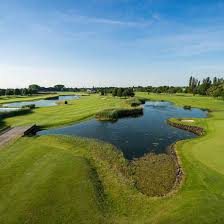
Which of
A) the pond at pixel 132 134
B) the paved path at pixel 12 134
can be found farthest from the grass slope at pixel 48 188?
the pond at pixel 132 134

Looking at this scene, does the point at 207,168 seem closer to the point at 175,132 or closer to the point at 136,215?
the point at 136,215

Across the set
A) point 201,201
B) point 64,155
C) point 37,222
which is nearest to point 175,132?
point 64,155

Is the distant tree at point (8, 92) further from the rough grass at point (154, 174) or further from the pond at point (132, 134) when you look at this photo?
the rough grass at point (154, 174)

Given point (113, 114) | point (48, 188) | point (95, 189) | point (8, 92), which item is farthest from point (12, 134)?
point (8, 92)

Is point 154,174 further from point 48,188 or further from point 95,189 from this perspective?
point 48,188

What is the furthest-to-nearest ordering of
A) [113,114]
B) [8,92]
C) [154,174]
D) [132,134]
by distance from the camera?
[8,92]
[113,114]
[132,134]
[154,174]

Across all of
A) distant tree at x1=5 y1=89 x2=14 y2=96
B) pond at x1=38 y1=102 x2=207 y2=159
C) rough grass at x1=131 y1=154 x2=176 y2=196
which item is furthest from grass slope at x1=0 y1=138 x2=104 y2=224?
distant tree at x1=5 y1=89 x2=14 y2=96

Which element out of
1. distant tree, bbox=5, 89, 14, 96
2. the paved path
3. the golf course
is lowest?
the golf course

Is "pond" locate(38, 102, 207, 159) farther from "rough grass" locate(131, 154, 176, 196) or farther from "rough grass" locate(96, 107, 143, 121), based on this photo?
"rough grass" locate(96, 107, 143, 121)
